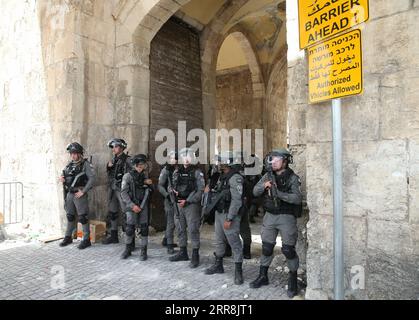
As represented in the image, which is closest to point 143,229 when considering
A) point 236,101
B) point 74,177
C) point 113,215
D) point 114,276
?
point 114,276

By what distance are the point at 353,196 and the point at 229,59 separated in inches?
503

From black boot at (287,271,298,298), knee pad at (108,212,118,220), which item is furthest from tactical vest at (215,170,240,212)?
knee pad at (108,212,118,220)

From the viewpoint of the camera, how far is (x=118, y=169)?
5.43 meters

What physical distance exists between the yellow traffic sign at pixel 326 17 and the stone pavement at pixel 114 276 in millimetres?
2672

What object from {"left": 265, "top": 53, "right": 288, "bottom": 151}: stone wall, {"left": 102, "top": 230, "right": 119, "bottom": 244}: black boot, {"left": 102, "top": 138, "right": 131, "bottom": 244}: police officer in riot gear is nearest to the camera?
{"left": 102, "top": 138, "right": 131, "bottom": 244}: police officer in riot gear

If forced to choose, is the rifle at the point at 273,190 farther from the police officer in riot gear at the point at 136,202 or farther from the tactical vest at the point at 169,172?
the police officer in riot gear at the point at 136,202

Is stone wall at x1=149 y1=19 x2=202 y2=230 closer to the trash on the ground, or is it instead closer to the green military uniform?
the green military uniform

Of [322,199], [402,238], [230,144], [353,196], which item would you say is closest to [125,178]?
[322,199]

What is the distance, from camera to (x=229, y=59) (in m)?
14.6

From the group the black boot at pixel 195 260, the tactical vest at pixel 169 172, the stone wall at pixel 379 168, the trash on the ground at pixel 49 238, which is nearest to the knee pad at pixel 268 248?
the stone wall at pixel 379 168

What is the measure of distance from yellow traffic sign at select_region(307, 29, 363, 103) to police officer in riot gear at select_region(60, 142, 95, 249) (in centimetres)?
407

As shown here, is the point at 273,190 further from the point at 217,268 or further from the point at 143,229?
the point at 143,229

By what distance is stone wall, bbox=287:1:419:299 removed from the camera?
8.64 feet
